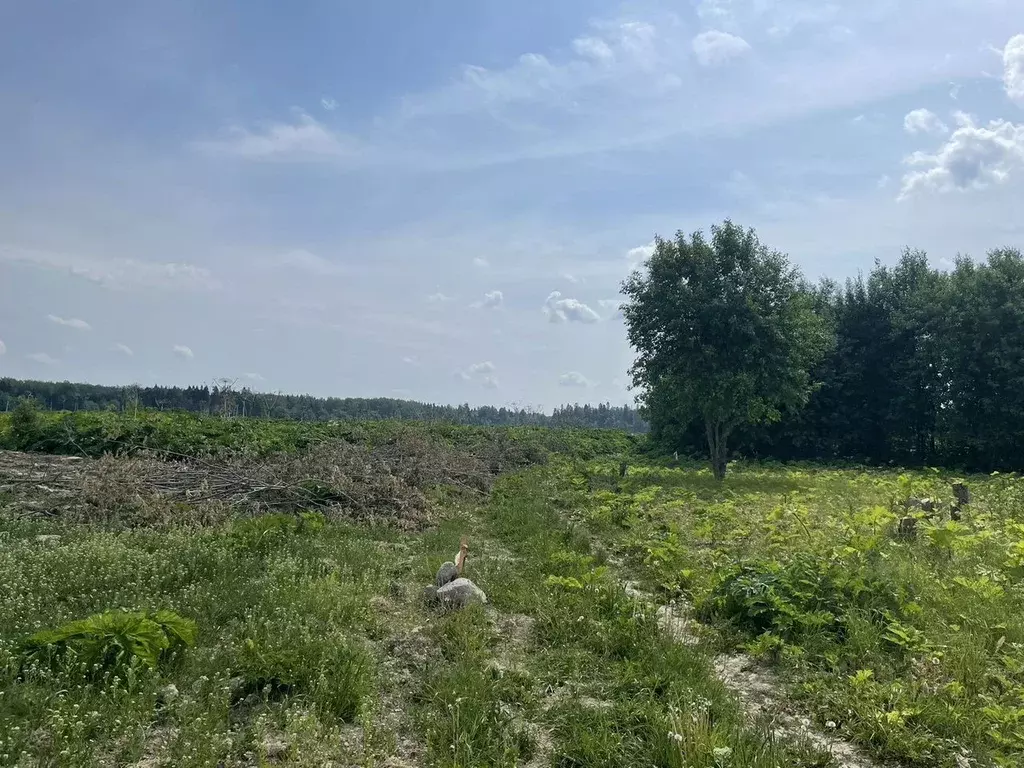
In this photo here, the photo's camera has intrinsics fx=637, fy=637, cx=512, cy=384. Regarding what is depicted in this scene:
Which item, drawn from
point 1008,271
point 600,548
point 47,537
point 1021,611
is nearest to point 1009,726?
point 1021,611

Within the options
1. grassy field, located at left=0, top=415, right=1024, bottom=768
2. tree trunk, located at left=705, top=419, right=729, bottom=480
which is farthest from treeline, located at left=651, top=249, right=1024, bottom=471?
grassy field, located at left=0, top=415, right=1024, bottom=768

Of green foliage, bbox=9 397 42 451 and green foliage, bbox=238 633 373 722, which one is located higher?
green foliage, bbox=9 397 42 451

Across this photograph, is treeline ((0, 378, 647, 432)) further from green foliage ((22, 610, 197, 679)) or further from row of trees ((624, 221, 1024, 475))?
green foliage ((22, 610, 197, 679))

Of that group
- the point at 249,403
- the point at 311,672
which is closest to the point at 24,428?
the point at 311,672

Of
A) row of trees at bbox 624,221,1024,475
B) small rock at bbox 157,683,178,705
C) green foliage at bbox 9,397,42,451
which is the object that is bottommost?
small rock at bbox 157,683,178,705

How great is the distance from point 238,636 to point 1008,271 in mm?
36362

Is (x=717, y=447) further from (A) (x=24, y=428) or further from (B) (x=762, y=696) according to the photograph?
(A) (x=24, y=428)

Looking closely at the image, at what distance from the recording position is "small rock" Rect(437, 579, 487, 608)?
6.99 metres

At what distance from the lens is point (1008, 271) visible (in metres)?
30.0

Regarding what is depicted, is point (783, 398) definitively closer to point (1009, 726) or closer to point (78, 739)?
point (1009, 726)

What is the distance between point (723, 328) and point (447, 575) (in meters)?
17.6

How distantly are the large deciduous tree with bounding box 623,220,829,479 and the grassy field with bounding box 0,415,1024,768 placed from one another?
38.0 feet

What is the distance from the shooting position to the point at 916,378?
3316cm

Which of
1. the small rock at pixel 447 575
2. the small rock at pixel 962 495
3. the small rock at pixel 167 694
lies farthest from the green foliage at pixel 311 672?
the small rock at pixel 962 495
